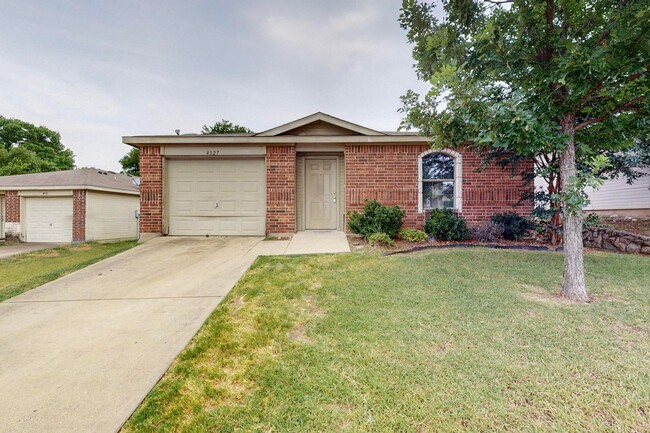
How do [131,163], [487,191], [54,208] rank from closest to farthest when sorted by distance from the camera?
[487,191], [54,208], [131,163]

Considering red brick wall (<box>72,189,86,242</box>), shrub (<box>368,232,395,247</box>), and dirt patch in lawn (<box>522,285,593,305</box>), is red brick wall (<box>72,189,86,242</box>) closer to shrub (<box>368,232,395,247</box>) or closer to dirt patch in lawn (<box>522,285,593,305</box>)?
shrub (<box>368,232,395,247</box>)

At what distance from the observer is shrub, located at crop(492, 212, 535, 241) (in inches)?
274

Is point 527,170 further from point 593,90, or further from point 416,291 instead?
point 416,291

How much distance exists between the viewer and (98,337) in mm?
2674

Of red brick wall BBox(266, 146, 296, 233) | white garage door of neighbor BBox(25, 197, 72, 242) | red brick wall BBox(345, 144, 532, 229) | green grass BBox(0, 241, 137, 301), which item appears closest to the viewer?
green grass BBox(0, 241, 137, 301)

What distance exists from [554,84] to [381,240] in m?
4.08

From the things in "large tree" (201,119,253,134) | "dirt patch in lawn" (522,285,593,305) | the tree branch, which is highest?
"large tree" (201,119,253,134)

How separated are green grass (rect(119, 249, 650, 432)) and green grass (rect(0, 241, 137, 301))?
141 inches

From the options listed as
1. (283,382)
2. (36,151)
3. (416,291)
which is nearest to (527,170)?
(416,291)

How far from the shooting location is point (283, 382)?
1.88 metres

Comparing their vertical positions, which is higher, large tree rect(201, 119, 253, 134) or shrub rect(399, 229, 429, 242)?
large tree rect(201, 119, 253, 134)

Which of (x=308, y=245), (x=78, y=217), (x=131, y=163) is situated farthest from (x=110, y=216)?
(x=131, y=163)

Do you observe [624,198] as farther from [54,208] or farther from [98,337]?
[54,208]

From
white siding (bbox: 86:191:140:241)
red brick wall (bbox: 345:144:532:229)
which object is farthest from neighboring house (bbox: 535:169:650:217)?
white siding (bbox: 86:191:140:241)
